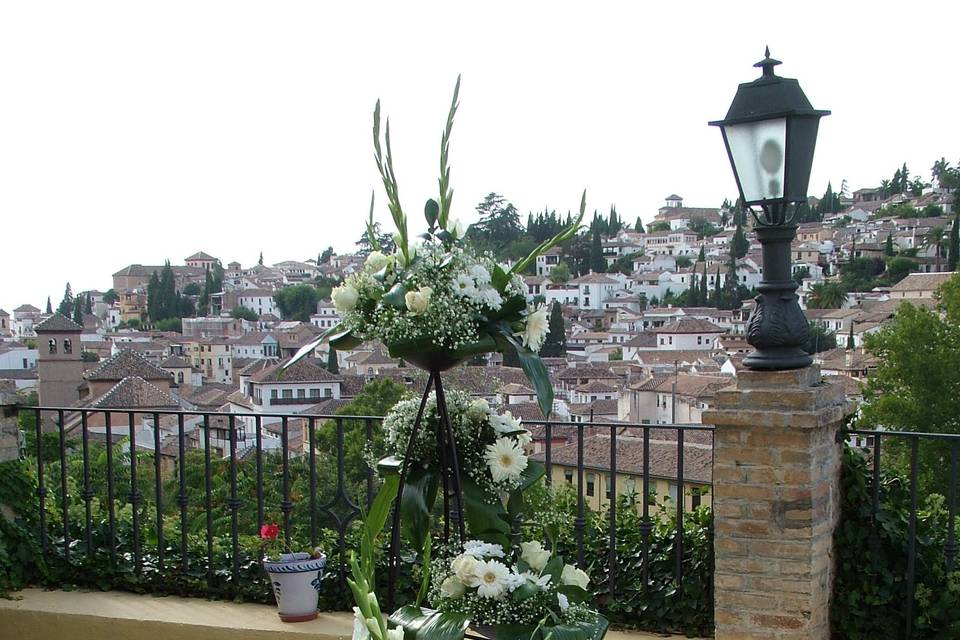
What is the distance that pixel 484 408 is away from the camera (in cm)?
241

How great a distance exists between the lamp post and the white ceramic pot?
1.76m

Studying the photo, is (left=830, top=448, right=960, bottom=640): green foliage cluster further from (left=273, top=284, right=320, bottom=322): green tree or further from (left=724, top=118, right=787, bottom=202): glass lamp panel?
(left=273, top=284, right=320, bottom=322): green tree

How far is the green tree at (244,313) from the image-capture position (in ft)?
343

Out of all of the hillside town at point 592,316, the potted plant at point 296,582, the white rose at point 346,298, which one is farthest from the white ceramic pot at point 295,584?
the hillside town at point 592,316

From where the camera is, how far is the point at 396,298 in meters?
2.18

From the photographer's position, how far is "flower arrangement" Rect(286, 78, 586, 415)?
7.07 feet

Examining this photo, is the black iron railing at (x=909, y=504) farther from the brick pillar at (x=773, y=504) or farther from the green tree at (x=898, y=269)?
the green tree at (x=898, y=269)

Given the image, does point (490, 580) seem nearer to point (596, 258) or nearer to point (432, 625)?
point (432, 625)

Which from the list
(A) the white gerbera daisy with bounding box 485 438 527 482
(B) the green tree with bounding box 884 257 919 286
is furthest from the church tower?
(B) the green tree with bounding box 884 257 919 286

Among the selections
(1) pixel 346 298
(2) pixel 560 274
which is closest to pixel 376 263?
(1) pixel 346 298

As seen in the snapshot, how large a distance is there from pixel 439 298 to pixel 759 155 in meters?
1.44

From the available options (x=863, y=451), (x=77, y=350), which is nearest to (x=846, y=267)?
(x=77, y=350)

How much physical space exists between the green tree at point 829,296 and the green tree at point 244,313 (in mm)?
61766

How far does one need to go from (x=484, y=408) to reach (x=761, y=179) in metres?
1.32
